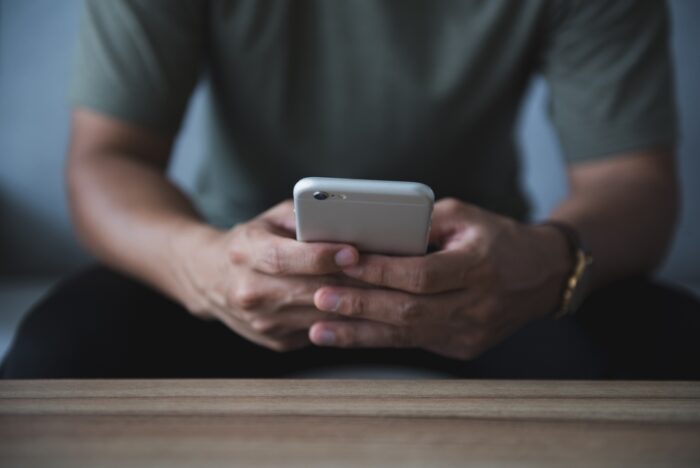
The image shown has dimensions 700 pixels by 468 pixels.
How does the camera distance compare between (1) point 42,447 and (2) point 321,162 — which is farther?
(2) point 321,162

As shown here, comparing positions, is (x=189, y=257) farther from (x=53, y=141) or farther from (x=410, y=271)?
(x=53, y=141)

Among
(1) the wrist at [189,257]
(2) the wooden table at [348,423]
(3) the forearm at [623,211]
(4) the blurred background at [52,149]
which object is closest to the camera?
(2) the wooden table at [348,423]

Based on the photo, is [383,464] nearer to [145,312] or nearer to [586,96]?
[145,312]

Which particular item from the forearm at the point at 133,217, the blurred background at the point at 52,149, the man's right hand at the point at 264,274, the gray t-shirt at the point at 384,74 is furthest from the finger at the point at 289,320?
the blurred background at the point at 52,149

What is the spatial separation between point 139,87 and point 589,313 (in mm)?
641

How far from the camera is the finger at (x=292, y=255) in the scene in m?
0.51

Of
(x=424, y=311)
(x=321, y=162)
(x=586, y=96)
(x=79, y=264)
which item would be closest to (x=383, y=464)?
(x=424, y=311)

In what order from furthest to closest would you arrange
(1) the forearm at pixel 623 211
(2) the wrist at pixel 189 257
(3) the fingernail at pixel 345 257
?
(1) the forearm at pixel 623 211
(2) the wrist at pixel 189 257
(3) the fingernail at pixel 345 257

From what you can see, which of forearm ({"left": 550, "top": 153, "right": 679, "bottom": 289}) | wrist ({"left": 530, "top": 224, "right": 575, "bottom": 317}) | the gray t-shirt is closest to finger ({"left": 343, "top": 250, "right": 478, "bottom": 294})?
wrist ({"left": 530, "top": 224, "right": 575, "bottom": 317})

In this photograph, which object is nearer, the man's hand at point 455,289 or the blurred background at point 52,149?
the man's hand at point 455,289

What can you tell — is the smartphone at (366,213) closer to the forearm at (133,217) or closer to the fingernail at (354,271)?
the fingernail at (354,271)

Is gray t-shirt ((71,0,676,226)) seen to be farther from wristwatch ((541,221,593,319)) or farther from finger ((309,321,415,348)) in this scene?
finger ((309,321,415,348))

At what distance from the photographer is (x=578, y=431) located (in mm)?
→ 406

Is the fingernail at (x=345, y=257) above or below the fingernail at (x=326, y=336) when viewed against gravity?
above
